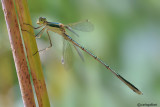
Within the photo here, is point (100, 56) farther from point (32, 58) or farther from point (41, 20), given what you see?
point (32, 58)

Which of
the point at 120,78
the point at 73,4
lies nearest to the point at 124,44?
the point at 120,78

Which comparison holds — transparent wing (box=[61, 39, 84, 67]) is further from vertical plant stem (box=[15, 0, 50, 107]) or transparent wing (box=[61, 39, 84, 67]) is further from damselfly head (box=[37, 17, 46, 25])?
vertical plant stem (box=[15, 0, 50, 107])

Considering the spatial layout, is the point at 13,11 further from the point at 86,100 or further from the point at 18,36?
the point at 86,100

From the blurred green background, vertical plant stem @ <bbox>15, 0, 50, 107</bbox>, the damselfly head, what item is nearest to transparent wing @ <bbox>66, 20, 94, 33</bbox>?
the blurred green background

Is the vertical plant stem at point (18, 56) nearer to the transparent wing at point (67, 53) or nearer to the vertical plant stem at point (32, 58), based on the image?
the vertical plant stem at point (32, 58)

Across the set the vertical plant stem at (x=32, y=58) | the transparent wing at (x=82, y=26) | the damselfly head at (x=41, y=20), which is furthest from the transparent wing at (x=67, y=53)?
the vertical plant stem at (x=32, y=58)

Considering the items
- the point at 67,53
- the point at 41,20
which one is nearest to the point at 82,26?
the point at 67,53
